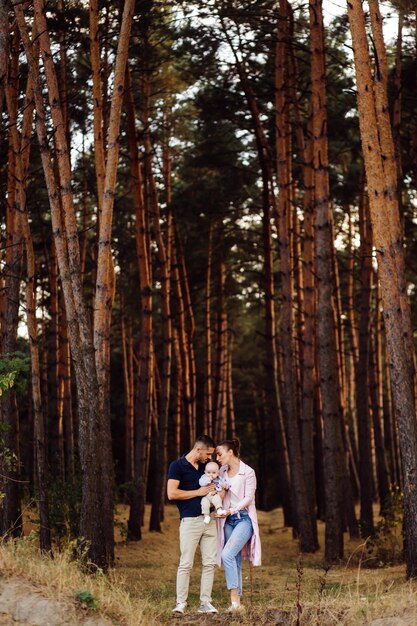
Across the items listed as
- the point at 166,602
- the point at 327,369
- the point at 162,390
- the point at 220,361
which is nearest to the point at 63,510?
the point at 327,369

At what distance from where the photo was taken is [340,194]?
75.6 feet

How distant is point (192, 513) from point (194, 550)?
1.28 feet

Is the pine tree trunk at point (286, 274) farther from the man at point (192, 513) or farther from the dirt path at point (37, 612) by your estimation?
the dirt path at point (37, 612)

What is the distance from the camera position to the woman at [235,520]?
910cm

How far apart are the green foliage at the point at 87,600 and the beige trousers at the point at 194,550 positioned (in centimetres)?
106

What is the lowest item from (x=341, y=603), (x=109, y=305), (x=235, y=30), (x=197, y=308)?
(x=341, y=603)

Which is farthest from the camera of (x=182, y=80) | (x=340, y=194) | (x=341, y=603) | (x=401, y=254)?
(x=340, y=194)

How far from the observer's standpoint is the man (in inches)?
352

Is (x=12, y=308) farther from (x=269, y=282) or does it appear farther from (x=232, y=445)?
(x=269, y=282)

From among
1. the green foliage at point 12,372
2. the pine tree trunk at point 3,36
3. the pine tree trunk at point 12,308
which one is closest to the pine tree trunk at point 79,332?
the pine tree trunk at point 3,36

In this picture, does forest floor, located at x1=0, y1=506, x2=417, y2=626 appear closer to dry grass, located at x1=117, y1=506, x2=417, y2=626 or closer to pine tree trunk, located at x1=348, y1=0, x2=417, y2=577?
dry grass, located at x1=117, y1=506, x2=417, y2=626

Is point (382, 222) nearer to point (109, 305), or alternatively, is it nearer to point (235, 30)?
point (109, 305)

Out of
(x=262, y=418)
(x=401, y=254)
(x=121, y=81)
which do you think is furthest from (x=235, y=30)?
(x=262, y=418)

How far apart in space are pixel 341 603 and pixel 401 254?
493cm
